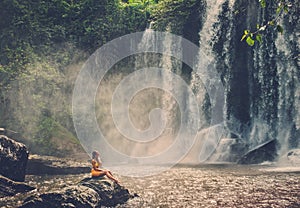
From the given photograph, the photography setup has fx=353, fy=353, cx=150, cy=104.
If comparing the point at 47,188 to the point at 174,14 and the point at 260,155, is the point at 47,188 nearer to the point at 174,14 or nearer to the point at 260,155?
the point at 260,155

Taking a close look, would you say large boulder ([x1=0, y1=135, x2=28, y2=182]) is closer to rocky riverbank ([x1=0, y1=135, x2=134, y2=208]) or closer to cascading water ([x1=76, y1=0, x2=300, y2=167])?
rocky riverbank ([x1=0, y1=135, x2=134, y2=208])

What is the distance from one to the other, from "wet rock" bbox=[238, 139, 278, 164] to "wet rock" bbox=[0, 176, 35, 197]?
12.2 meters

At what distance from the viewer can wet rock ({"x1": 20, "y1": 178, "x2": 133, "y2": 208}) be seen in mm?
9867

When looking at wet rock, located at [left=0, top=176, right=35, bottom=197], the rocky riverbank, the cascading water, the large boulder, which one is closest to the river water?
the rocky riverbank

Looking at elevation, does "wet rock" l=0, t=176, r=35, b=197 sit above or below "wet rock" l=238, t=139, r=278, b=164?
below

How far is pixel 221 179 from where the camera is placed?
46.8 ft

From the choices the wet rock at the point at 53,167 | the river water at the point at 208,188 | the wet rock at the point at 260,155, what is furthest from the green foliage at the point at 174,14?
the wet rock at the point at 53,167

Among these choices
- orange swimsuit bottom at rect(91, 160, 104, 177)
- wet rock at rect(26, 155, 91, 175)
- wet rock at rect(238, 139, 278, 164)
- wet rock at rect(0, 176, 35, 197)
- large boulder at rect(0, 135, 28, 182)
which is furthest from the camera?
wet rock at rect(238, 139, 278, 164)

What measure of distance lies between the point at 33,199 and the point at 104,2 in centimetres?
2331

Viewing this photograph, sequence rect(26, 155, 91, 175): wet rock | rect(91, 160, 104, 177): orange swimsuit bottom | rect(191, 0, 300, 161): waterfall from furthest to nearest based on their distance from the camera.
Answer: rect(191, 0, 300, 161): waterfall
rect(26, 155, 91, 175): wet rock
rect(91, 160, 104, 177): orange swimsuit bottom

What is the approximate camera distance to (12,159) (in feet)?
45.5

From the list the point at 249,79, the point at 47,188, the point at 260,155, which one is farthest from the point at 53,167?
the point at 249,79

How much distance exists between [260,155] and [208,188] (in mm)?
9002

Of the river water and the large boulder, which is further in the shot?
the large boulder
